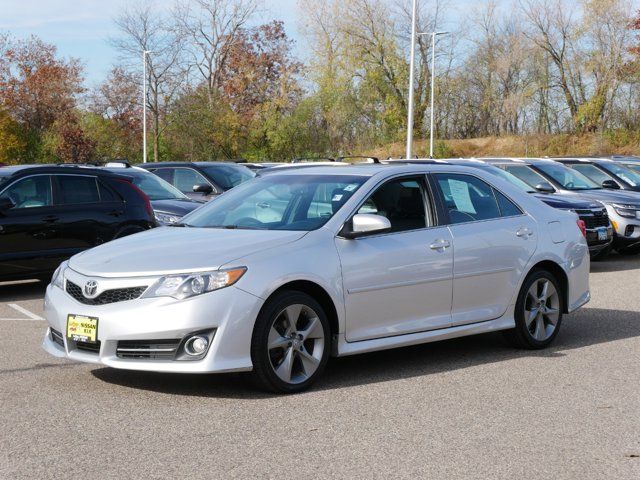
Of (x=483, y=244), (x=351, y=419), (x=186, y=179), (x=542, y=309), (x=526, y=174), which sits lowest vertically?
(x=351, y=419)

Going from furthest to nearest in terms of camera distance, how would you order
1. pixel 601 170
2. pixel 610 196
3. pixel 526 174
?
pixel 601 170 < pixel 526 174 < pixel 610 196

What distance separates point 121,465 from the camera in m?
5.07

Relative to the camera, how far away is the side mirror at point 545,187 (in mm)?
15831

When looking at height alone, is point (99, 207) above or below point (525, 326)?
above

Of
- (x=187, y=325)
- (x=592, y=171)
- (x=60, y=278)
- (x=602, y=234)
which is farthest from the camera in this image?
(x=592, y=171)

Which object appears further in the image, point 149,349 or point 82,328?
point 82,328

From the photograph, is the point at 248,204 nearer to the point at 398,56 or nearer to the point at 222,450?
the point at 222,450

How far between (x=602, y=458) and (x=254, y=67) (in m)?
62.0

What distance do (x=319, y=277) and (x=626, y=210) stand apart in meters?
11.4

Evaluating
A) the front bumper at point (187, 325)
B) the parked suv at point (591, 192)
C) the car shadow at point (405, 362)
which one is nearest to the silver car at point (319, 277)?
the front bumper at point (187, 325)

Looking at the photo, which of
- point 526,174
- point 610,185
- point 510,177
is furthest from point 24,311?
point 610,185

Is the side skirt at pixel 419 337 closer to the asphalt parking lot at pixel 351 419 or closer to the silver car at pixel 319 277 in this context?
the silver car at pixel 319 277

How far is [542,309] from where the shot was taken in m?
8.55

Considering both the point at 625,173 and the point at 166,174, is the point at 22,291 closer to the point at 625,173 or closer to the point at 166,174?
the point at 166,174
